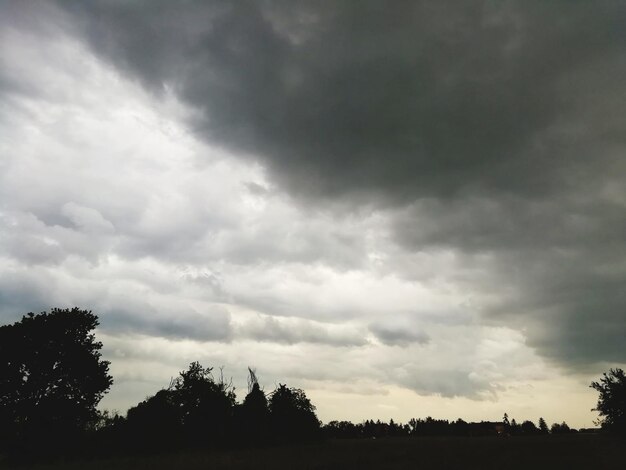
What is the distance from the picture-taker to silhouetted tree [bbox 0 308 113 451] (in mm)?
51250

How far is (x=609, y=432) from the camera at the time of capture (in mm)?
90625

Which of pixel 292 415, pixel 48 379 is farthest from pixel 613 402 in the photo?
pixel 48 379

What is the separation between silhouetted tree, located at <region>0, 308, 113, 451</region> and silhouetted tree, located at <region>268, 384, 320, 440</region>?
95.9 ft

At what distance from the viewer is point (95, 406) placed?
5669 cm

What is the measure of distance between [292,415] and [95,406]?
32517 millimetres

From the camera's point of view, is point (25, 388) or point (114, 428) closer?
point (25, 388)

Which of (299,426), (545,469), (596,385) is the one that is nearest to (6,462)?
(299,426)

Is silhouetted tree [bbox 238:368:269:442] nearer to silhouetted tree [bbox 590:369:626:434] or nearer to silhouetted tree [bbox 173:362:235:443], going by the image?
silhouetted tree [bbox 173:362:235:443]

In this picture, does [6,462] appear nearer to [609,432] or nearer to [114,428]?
[114,428]

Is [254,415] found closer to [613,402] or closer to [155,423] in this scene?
[155,423]

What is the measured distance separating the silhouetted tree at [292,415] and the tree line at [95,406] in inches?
6.4

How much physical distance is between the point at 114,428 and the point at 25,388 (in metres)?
19.5

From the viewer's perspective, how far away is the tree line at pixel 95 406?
51875mm

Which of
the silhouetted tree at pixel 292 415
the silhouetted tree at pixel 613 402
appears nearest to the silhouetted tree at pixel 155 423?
the silhouetted tree at pixel 292 415
